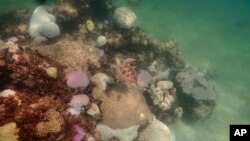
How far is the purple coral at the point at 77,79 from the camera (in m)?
6.26

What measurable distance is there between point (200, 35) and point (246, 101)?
7739 mm

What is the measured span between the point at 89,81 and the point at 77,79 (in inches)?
15.1

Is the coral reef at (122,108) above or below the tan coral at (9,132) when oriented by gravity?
below

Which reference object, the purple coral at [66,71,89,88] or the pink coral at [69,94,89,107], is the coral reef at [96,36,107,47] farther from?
the pink coral at [69,94,89,107]

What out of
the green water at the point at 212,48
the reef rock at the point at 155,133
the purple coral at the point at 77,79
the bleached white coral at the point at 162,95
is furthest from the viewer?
the green water at the point at 212,48

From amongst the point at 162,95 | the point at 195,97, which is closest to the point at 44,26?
the point at 162,95

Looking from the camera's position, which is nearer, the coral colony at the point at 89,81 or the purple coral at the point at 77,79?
the coral colony at the point at 89,81

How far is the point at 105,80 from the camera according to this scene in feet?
22.9

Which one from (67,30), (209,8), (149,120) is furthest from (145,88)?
(209,8)

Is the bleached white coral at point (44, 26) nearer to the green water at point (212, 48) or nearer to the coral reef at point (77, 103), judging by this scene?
the coral reef at point (77, 103)

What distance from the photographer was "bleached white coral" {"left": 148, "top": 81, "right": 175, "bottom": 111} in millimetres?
8422

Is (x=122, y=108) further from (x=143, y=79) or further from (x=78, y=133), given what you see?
(x=143, y=79)

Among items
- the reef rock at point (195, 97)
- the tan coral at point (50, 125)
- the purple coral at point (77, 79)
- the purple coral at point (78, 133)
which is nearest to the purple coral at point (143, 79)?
the reef rock at point (195, 97)

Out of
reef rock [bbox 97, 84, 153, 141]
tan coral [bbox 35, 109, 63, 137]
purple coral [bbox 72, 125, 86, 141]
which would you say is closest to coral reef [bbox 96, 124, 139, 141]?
reef rock [bbox 97, 84, 153, 141]
